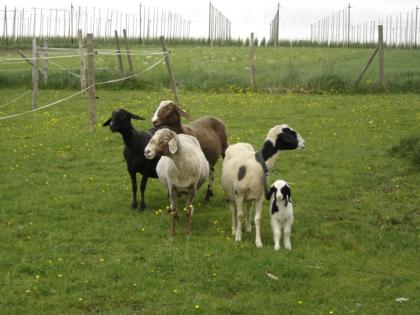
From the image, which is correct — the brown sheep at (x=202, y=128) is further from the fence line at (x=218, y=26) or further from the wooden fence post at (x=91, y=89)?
the fence line at (x=218, y=26)

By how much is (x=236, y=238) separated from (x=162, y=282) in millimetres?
1838

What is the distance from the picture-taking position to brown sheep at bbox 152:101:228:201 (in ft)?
38.5

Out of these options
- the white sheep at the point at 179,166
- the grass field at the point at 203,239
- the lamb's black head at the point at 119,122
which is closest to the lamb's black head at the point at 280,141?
the white sheep at the point at 179,166

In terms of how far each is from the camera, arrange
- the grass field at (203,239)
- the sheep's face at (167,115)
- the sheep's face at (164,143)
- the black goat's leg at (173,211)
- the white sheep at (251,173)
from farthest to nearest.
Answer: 1. the sheep's face at (167,115)
2. the black goat's leg at (173,211)
3. the sheep's face at (164,143)
4. the white sheep at (251,173)
5. the grass field at (203,239)

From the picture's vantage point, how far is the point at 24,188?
42.0ft

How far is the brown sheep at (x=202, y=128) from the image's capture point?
11.7 meters

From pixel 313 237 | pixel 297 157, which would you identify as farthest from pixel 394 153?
pixel 313 237

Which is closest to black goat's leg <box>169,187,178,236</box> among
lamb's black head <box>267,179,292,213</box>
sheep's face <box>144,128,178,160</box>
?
sheep's face <box>144,128,178,160</box>

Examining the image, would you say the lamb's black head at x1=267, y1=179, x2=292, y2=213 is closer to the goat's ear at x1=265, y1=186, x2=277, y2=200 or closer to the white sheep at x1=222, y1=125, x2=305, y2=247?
the goat's ear at x1=265, y1=186, x2=277, y2=200

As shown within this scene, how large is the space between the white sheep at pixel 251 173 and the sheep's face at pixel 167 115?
1.82 metres

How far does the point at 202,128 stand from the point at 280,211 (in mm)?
3467

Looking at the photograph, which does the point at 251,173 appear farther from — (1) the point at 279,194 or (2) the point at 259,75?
(2) the point at 259,75

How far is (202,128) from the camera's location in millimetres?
12273

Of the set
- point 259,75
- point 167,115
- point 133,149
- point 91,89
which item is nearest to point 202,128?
point 167,115
